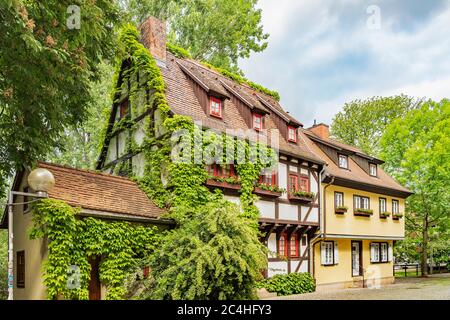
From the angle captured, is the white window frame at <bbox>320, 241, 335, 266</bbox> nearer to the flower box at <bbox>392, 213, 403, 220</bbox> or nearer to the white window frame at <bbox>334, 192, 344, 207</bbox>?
the white window frame at <bbox>334, 192, 344, 207</bbox>

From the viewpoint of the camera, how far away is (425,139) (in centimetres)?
2756

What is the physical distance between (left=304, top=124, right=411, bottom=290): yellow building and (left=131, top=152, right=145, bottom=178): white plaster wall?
338 inches

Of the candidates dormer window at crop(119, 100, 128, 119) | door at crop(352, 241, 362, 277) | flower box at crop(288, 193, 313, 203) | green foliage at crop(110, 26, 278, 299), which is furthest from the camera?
door at crop(352, 241, 362, 277)

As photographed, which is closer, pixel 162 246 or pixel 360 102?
pixel 162 246

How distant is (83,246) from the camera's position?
12.5 meters

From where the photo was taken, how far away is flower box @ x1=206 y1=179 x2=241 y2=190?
1552 centimetres

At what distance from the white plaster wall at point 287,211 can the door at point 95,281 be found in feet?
25.5

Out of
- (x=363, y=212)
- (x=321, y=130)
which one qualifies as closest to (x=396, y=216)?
(x=363, y=212)

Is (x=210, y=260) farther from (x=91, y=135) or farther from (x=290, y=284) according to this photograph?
(x=91, y=135)

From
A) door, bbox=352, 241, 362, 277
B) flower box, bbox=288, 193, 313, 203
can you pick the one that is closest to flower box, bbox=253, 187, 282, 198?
flower box, bbox=288, 193, 313, 203

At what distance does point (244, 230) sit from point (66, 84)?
243 inches

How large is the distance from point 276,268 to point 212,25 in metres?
16.5
